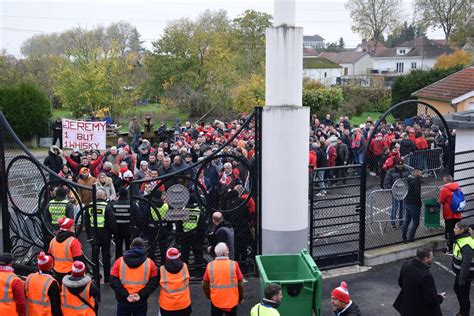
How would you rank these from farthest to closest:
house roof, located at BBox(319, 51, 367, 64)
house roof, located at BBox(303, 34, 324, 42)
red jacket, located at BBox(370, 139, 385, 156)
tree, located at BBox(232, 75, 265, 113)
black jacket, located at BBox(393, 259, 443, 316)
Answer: house roof, located at BBox(303, 34, 324, 42) → house roof, located at BBox(319, 51, 367, 64) → tree, located at BBox(232, 75, 265, 113) → red jacket, located at BBox(370, 139, 385, 156) → black jacket, located at BBox(393, 259, 443, 316)

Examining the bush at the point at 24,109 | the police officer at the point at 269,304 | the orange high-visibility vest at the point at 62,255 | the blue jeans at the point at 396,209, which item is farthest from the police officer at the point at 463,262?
the bush at the point at 24,109

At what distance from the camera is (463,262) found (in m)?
8.12

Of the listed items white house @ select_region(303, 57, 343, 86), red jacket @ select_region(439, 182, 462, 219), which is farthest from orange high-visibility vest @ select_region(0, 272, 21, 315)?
white house @ select_region(303, 57, 343, 86)

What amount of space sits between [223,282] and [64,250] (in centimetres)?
260

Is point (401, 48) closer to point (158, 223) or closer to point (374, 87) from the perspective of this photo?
point (374, 87)

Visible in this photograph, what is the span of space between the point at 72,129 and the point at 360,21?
213ft

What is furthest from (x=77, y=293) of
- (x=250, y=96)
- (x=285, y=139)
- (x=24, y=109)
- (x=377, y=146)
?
(x=250, y=96)

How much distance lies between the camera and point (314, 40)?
187125mm

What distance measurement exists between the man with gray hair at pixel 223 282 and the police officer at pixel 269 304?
1340mm

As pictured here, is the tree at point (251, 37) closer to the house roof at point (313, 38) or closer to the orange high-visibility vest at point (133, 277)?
the orange high-visibility vest at point (133, 277)

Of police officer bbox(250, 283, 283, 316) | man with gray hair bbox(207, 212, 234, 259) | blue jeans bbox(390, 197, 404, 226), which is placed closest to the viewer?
police officer bbox(250, 283, 283, 316)

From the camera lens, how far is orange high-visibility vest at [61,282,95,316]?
7074mm

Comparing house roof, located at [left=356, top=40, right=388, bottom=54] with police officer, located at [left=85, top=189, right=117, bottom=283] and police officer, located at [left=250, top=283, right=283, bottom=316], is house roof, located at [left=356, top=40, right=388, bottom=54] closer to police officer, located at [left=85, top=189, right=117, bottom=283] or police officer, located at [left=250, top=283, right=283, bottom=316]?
police officer, located at [left=85, top=189, right=117, bottom=283]

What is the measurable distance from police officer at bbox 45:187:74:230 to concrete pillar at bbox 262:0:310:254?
3545 mm
